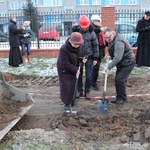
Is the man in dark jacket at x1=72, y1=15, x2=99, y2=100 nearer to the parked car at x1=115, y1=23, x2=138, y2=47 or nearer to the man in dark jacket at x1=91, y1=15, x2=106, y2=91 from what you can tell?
the man in dark jacket at x1=91, y1=15, x2=106, y2=91

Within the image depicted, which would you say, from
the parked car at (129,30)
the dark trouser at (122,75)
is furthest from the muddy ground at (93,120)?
the parked car at (129,30)

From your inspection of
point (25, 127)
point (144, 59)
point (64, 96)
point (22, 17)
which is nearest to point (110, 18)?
point (144, 59)

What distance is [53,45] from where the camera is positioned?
11047mm

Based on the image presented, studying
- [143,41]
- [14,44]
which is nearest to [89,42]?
[143,41]

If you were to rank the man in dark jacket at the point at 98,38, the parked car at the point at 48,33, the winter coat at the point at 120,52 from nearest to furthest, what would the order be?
the winter coat at the point at 120,52 → the man in dark jacket at the point at 98,38 → the parked car at the point at 48,33

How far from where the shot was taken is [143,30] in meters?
8.45

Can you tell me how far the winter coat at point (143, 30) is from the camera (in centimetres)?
843

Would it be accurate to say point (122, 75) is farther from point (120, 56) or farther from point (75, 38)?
point (75, 38)

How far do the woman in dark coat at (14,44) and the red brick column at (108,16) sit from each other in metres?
3.41

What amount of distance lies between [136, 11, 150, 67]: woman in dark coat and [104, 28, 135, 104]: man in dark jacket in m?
3.36

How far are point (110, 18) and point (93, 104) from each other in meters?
5.48

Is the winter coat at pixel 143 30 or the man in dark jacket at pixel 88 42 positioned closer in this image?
the man in dark jacket at pixel 88 42

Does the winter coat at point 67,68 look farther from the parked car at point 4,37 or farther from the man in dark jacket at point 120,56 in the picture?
the parked car at point 4,37

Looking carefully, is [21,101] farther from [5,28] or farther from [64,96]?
[5,28]
